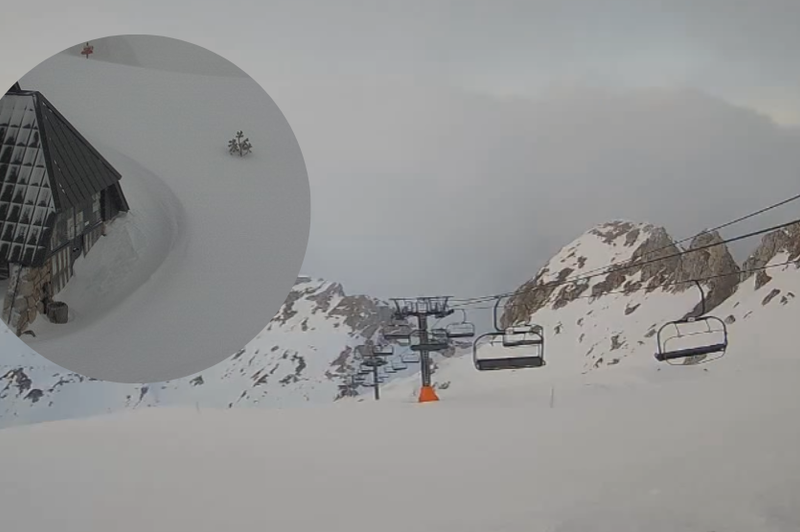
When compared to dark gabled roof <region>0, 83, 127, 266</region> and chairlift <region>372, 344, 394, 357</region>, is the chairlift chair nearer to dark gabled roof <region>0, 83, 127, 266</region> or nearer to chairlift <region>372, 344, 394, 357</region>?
chairlift <region>372, 344, 394, 357</region>

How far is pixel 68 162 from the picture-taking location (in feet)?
8.79

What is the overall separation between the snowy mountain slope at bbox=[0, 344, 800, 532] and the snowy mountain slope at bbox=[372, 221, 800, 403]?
→ 2.26 feet

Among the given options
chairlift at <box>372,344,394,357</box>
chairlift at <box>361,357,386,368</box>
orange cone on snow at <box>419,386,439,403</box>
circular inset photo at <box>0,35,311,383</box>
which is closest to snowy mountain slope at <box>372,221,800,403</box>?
orange cone on snow at <box>419,386,439,403</box>

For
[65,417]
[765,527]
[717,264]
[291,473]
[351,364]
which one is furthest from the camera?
[351,364]

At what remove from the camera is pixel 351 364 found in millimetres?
5133

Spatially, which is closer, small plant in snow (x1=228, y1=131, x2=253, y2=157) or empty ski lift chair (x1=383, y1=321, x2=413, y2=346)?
small plant in snow (x1=228, y1=131, x2=253, y2=157)

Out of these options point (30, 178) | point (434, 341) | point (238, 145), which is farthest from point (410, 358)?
point (30, 178)

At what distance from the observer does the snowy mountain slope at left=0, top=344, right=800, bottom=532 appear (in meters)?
1.78

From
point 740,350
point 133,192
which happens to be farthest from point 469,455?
point 740,350

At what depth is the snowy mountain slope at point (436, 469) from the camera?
178cm

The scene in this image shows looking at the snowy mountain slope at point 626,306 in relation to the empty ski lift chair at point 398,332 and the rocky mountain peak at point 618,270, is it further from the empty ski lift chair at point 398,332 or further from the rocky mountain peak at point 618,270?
the empty ski lift chair at point 398,332

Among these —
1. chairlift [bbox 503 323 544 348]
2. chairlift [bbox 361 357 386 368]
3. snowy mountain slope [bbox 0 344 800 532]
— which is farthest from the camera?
chairlift [bbox 361 357 386 368]

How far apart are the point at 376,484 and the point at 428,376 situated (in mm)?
2045

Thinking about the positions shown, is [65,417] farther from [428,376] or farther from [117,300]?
[428,376]
